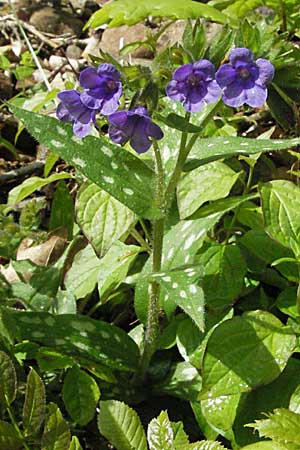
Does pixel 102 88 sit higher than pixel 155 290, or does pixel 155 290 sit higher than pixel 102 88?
pixel 102 88

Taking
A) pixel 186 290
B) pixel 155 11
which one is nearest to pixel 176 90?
pixel 186 290

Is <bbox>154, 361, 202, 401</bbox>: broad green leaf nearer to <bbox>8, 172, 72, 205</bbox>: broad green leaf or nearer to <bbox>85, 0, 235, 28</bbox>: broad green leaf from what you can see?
<bbox>8, 172, 72, 205</bbox>: broad green leaf

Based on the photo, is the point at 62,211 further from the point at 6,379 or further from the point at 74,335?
A: the point at 6,379

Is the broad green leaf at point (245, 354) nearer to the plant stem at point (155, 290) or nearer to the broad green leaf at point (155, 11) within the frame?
the plant stem at point (155, 290)

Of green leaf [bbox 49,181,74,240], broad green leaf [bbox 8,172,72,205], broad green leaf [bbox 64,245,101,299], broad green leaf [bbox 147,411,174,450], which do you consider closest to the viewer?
broad green leaf [bbox 147,411,174,450]

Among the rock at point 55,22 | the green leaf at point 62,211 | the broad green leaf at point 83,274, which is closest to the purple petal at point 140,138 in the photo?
the broad green leaf at point 83,274

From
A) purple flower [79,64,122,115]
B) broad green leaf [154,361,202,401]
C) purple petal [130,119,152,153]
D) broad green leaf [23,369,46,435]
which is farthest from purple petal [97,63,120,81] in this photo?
broad green leaf [154,361,202,401]
